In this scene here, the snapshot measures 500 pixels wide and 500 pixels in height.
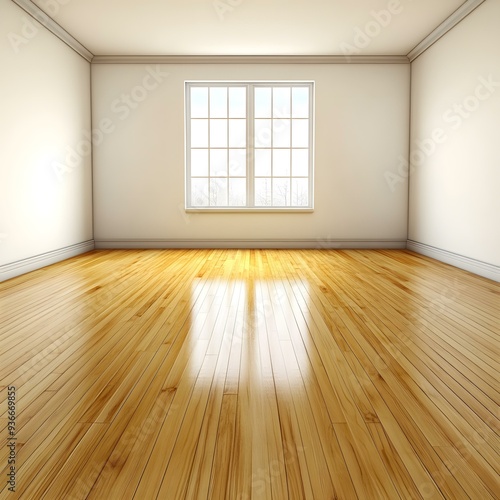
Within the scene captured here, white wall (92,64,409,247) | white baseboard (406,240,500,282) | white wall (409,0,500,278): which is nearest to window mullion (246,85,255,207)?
white wall (92,64,409,247)

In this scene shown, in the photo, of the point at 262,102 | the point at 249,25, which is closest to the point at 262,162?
the point at 262,102

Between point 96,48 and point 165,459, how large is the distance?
7.11m

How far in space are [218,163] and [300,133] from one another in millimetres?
1406

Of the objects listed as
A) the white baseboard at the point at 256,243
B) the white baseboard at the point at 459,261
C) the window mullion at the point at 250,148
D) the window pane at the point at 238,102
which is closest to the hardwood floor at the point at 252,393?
the white baseboard at the point at 459,261

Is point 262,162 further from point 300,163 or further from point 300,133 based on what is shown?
point 300,133

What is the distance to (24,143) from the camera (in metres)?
5.55

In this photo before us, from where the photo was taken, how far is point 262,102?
26.2ft

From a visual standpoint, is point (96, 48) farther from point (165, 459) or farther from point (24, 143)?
point (165, 459)

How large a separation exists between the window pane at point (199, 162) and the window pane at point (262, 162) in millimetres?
817

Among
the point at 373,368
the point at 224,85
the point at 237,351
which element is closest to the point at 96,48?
the point at 224,85

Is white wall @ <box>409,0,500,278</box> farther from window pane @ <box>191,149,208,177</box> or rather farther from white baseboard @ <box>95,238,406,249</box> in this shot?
window pane @ <box>191,149,208,177</box>

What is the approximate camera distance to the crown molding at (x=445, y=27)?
5.48 meters

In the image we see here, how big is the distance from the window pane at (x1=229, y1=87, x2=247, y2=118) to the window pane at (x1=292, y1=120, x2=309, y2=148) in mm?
832

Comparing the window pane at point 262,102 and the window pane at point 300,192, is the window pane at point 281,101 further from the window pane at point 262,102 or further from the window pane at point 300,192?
the window pane at point 300,192
